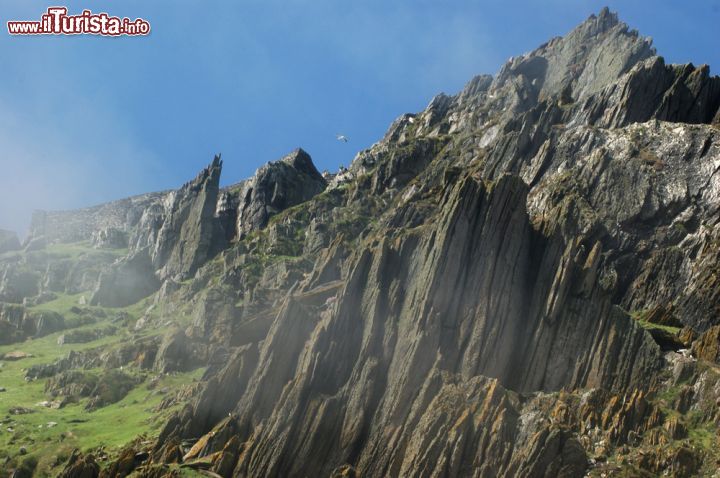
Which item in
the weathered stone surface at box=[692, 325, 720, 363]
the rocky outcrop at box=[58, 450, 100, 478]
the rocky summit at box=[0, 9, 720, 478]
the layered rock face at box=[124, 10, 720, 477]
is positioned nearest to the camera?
the rocky summit at box=[0, 9, 720, 478]

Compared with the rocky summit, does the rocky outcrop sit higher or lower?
lower

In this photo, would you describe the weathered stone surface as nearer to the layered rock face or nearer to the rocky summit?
the rocky summit

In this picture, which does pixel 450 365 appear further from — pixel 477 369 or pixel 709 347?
pixel 709 347

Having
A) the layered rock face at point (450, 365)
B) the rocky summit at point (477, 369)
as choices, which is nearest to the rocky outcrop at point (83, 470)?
the rocky summit at point (477, 369)

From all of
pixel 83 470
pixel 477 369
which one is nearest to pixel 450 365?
pixel 477 369

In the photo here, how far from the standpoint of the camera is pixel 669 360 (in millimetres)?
79250

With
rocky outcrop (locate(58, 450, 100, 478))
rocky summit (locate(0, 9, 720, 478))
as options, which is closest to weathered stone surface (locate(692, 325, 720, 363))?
rocky summit (locate(0, 9, 720, 478))

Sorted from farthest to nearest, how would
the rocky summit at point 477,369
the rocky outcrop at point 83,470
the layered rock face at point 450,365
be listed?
1. the rocky outcrop at point 83,470
2. the layered rock face at point 450,365
3. the rocky summit at point 477,369

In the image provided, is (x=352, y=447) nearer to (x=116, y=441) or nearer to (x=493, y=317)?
(x=493, y=317)

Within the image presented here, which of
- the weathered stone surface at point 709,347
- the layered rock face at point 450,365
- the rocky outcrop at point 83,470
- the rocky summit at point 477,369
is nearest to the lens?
the rocky summit at point 477,369

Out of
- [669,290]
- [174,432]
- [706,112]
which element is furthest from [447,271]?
[706,112]

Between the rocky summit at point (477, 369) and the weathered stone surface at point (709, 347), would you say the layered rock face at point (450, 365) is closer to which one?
the rocky summit at point (477, 369)

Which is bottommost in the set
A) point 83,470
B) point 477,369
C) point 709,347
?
point 83,470

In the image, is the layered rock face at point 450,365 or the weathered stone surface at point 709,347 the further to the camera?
the weathered stone surface at point 709,347
